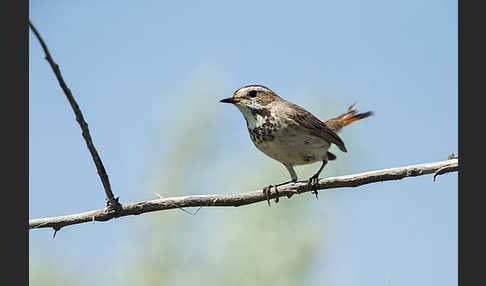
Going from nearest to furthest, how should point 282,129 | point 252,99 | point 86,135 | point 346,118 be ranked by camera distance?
point 86,135 → point 282,129 → point 252,99 → point 346,118

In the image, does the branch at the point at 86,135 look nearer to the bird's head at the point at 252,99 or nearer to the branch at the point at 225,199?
the branch at the point at 225,199

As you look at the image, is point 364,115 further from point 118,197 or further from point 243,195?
point 118,197

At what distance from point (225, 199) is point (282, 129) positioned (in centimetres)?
211

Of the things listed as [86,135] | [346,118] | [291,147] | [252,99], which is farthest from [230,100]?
[86,135]

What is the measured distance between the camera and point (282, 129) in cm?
538

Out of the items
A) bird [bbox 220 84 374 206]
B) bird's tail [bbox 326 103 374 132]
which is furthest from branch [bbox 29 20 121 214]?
bird's tail [bbox 326 103 374 132]

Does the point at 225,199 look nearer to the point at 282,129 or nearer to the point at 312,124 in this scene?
the point at 282,129

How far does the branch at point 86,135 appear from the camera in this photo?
8.03 feet

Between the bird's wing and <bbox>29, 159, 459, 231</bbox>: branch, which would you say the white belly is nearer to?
the bird's wing

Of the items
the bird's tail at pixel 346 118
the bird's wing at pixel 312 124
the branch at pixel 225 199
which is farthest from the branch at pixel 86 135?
the bird's tail at pixel 346 118

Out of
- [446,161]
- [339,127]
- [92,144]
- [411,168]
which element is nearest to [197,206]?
[92,144]

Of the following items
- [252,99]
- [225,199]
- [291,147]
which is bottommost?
[225,199]

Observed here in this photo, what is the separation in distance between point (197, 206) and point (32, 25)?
4.92 ft

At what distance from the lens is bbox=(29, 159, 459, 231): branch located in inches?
129
